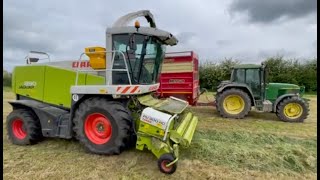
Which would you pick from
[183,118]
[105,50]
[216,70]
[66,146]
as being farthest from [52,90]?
[216,70]

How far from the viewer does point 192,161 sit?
4168 millimetres

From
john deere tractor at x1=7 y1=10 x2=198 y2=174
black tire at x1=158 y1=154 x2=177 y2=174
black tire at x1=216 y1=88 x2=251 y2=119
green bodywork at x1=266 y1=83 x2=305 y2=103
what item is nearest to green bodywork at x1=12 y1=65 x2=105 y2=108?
john deere tractor at x1=7 y1=10 x2=198 y2=174

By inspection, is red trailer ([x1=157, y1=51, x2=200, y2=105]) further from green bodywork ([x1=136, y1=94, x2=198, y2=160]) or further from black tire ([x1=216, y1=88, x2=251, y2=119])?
green bodywork ([x1=136, y1=94, x2=198, y2=160])

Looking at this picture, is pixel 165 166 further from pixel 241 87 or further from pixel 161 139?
pixel 241 87

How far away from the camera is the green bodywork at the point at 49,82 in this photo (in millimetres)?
5199

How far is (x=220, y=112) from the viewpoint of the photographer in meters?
8.75

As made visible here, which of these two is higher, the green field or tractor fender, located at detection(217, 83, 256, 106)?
tractor fender, located at detection(217, 83, 256, 106)

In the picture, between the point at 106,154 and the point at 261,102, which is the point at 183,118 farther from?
the point at 261,102

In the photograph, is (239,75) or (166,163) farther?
(239,75)

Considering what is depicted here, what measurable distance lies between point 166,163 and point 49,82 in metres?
3.03

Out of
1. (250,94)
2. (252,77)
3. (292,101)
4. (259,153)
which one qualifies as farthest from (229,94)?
(259,153)

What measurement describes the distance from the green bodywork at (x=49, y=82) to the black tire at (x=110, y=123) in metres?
0.61

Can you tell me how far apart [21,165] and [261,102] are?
22.4 feet

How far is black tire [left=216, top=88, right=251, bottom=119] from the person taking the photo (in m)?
8.47
